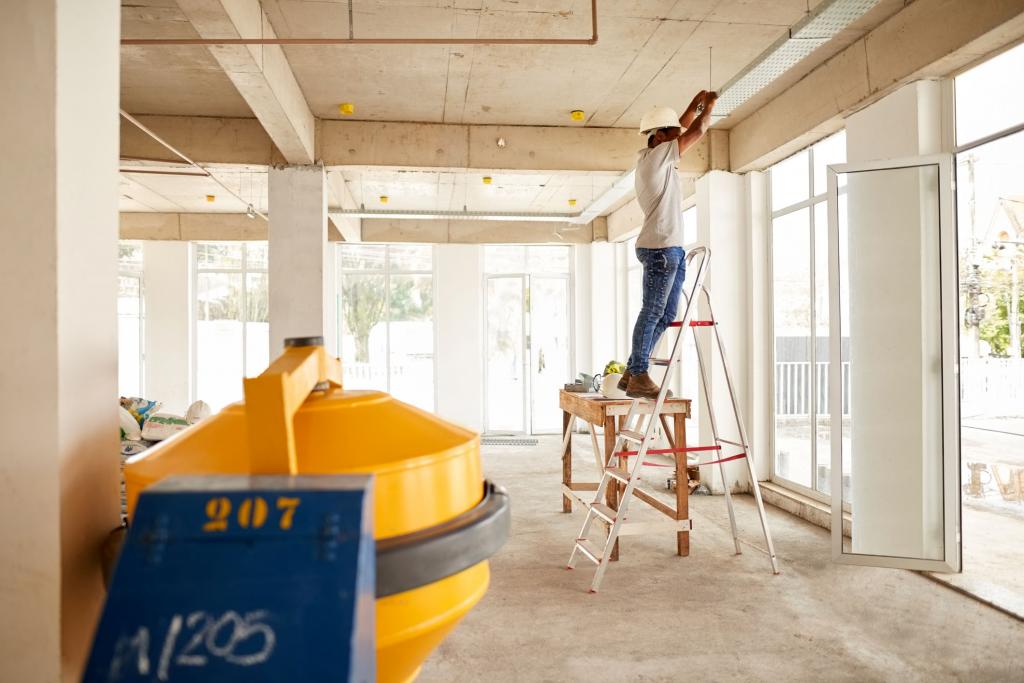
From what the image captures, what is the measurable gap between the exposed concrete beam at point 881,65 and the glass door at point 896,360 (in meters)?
0.61

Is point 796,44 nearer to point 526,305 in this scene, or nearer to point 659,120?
point 659,120

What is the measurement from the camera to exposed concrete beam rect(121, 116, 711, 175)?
21.5 feet

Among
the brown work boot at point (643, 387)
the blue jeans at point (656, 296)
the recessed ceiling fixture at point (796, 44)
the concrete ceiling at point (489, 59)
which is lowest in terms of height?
the brown work boot at point (643, 387)

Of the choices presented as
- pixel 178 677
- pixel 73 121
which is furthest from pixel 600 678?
pixel 73 121

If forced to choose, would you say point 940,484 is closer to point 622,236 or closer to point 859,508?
point 859,508

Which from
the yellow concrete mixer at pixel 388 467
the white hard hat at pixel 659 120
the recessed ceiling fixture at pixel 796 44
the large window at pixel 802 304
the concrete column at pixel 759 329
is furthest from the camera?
the concrete column at pixel 759 329

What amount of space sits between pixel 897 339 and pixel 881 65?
5.91 ft

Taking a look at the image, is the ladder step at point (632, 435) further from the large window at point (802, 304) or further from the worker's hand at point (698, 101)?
the large window at point (802, 304)

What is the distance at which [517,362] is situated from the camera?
38.0ft

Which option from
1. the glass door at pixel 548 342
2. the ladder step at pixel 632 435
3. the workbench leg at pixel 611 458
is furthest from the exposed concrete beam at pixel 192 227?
the ladder step at pixel 632 435

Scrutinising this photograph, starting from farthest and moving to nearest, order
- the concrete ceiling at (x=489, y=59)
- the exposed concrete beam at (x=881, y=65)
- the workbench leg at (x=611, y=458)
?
the workbench leg at (x=611, y=458)
the concrete ceiling at (x=489, y=59)
the exposed concrete beam at (x=881, y=65)

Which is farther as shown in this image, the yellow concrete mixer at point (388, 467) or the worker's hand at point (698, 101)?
the worker's hand at point (698, 101)

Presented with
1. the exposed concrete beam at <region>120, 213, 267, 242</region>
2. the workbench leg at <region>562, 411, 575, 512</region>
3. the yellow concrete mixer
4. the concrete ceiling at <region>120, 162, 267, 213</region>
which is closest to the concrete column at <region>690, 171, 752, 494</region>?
the workbench leg at <region>562, 411, 575, 512</region>

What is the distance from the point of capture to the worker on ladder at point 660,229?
4020 millimetres
